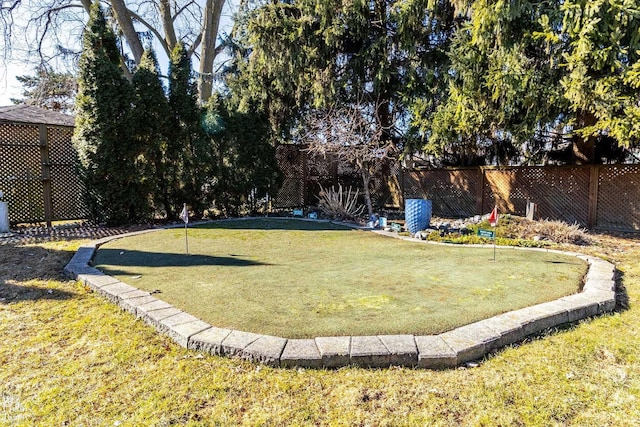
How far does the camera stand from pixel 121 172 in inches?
264

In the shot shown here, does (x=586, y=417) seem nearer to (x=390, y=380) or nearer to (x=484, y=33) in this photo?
(x=390, y=380)

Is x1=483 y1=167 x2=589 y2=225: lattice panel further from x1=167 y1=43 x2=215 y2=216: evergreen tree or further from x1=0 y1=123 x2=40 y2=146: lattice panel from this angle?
x1=0 y1=123 x2=40 y2=146: lattice panel

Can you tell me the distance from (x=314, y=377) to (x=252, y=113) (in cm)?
761

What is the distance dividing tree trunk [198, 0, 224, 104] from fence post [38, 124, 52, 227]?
223 inches

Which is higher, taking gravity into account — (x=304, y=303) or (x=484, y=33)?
(x=484, y=33)

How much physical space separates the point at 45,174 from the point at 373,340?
7497mm

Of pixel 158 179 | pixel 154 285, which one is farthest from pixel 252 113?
pixel 154 285

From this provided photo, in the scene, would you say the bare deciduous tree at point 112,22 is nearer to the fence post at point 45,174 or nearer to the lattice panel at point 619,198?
the fence post at point 45,174

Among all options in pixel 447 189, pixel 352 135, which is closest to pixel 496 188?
pixel 447 189

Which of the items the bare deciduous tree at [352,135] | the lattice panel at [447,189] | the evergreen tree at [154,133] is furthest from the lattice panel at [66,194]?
the lattice panel at [447,189]

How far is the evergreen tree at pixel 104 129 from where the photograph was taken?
6332 millimetres

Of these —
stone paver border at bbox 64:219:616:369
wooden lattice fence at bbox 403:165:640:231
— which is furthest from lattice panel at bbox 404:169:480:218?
stone paver border at bbox 64:219:616:369

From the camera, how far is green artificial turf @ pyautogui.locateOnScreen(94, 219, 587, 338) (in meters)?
2.44

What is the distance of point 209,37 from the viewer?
1202 cm
